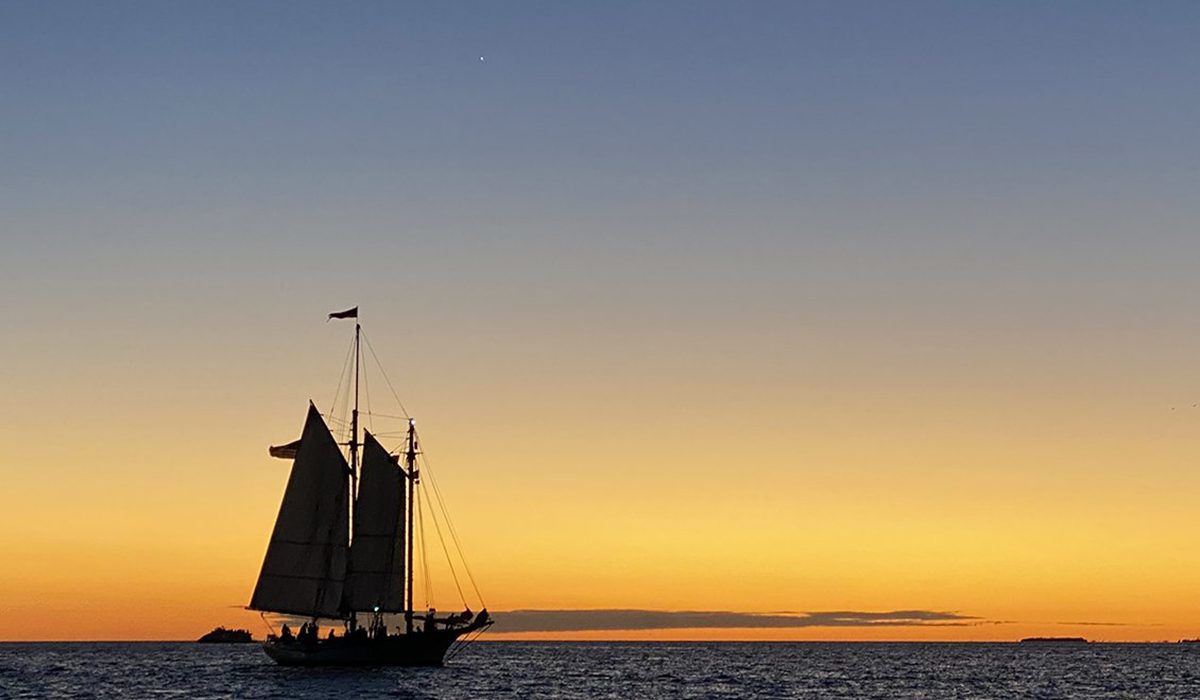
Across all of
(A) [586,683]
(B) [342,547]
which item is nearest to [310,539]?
(B) [342,547]

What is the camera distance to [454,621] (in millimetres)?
132250

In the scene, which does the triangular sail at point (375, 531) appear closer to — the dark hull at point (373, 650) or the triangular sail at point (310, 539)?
the triangular sail at point (310, 539)

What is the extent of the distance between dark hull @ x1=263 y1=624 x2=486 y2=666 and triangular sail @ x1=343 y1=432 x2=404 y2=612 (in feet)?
11.7

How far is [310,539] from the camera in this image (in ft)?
398

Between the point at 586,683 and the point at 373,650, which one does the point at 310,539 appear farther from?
the point at 586,683

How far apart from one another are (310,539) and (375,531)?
16.5ft

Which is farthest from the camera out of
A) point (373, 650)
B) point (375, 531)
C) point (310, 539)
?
point (373, 650)

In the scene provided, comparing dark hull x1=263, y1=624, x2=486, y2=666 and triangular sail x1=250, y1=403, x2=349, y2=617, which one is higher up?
triangular sail x1=250, y1=403, x2=349, y2=617

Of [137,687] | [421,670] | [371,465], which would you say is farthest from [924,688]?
[137,687]

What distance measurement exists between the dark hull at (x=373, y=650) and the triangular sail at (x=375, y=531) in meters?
3.58

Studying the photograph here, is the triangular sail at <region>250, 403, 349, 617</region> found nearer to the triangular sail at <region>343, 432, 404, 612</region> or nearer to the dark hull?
the triangular sail at <region>343, 432, 404, 612</region>

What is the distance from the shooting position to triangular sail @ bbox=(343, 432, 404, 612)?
122375 millimetres

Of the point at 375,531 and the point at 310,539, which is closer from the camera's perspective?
the point at 310,539

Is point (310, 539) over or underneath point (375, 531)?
underneath
